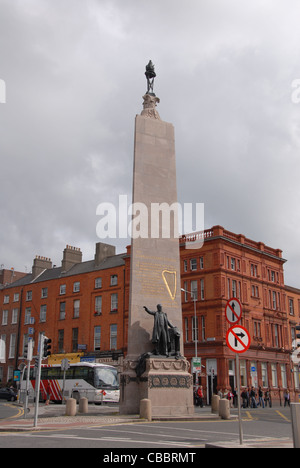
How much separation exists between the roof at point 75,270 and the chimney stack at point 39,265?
0.65 m

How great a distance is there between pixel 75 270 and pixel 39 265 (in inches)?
358

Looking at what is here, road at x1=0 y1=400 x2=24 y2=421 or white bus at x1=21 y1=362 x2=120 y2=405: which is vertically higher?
white bus at x1=21 y1=362 x2=120 y2=405

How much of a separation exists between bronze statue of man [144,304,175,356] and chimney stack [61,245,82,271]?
44423 mm

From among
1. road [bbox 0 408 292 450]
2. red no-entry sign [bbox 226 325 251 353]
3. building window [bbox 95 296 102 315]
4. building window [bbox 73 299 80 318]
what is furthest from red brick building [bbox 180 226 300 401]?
red no-entry sign [bbox 226 325 251 353]

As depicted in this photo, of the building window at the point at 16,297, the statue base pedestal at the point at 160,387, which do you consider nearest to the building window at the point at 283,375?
the statue base pedestal at the point at 160,387

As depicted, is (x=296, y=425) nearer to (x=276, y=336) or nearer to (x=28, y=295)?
(x=276, y=336)

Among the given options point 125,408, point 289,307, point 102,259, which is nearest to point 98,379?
point 125,408

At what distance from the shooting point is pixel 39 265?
237 feet

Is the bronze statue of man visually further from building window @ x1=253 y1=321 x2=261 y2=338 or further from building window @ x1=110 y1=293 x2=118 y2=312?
building window @ x1=110 y1=293 x2=118 y2=312

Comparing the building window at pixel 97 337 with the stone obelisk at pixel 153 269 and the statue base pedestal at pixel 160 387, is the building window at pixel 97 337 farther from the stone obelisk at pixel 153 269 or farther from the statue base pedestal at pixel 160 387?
the statue base pedestal at pixel 160 387

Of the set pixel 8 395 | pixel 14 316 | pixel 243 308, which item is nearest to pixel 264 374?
pixel 243 308

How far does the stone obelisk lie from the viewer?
22812mm

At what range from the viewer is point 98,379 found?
39.8 m
